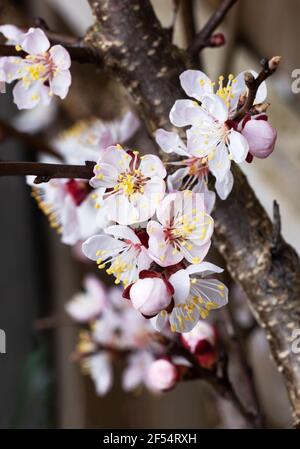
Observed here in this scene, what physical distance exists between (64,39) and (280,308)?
0.28 meters

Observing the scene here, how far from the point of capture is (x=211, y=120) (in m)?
0.42

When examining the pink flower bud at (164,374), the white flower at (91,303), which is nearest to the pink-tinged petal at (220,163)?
the pink flower bud at (164,374)

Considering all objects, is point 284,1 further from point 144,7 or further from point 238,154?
point 238,154

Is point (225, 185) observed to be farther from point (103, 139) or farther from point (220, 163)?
point (103, 139)

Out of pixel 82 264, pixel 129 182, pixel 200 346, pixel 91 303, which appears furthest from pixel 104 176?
pixel 82 264

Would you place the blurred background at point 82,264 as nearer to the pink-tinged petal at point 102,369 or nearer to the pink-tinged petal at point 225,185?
the pink-tinged petal at point 102,369

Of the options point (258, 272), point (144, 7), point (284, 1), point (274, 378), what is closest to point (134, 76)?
point (144, 7)

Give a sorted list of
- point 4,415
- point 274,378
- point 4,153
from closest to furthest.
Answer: point 4,415 → point 274,378 → point 4,153

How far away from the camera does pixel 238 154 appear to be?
0.40m

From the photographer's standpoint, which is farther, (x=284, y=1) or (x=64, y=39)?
(x=284, y=1)

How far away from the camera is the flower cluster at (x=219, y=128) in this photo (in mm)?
409

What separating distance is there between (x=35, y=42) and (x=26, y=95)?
0.16 feet

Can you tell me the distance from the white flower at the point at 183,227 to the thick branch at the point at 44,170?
6cm

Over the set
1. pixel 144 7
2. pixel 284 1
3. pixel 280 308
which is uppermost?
pixel 284 1
